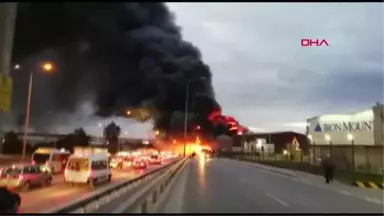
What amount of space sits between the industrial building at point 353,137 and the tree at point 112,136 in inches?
1465

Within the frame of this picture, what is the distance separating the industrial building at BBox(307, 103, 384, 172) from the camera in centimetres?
3866

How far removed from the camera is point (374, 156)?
38531 millimetres

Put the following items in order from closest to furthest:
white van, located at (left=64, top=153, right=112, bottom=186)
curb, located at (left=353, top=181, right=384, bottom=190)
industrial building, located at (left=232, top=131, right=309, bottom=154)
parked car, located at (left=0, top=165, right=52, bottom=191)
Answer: parked car, located at (left=0, top=165, right=52, bottom=191) < curb, located at (left=353, top=181, right=384, bottom=190) < white van, located at (left=64, top=153, right=112, bottom=186) < industrial building, located at (left=232, top=131, right=309, bottom=154)

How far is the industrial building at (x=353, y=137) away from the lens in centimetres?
3866

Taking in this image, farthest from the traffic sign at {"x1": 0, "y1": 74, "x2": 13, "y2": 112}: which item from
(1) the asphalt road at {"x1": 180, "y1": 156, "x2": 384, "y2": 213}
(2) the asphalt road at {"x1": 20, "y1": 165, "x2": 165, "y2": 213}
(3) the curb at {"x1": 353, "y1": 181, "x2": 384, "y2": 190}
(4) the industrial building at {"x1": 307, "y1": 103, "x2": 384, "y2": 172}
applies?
(4) the industrial building at {"x1": 307, "y1": 103, "x2": 384, "y2": 172}

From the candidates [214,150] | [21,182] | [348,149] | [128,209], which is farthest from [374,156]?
[214,150]

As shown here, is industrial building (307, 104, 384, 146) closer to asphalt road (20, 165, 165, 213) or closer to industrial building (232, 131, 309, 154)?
asphalt road (20, 165, 165, 213)

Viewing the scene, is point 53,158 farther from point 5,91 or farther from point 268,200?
point 5,91

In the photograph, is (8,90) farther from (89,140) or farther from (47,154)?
(89,140)

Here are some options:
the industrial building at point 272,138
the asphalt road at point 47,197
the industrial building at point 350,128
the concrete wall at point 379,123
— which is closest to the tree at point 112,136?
the industrial building at point 272,138

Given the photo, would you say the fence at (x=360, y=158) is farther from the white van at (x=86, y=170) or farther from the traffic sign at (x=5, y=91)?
the traffic sign at (x=5, y=91)

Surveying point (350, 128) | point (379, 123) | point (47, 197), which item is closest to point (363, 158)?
point (379, 123)

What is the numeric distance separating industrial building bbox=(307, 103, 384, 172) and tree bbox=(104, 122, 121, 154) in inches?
1465

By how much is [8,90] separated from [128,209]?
3252mm
